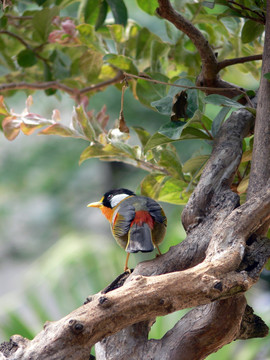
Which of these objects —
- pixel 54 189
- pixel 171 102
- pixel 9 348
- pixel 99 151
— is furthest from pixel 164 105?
pixel 54 189

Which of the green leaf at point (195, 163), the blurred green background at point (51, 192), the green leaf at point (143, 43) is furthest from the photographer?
the blurred green background at point (51, 192)

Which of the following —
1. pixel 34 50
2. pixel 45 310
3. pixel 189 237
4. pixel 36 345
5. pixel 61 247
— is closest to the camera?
pixel 36 345

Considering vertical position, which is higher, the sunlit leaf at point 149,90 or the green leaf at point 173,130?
the sunlit leaf at point 149,90

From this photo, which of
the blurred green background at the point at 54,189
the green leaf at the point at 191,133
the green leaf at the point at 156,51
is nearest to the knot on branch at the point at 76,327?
the green leaf at the point at 191,133

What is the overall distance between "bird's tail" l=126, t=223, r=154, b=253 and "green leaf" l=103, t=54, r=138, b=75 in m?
0.27

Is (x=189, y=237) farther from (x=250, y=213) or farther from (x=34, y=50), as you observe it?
(x=34, y=50)

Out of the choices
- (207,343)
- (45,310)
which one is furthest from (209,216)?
(45,310)

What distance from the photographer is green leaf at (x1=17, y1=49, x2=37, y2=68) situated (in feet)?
2.92

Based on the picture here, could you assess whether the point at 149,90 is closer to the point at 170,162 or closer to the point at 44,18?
the point at 170,162

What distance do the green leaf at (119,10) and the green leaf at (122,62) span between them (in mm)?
70

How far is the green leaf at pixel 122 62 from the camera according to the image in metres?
0.73

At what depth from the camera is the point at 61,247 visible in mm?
2650

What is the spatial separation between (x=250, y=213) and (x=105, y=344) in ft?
0.62

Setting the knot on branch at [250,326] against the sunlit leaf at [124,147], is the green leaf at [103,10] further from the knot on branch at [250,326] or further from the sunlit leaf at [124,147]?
the knot on branch at [250,326]
